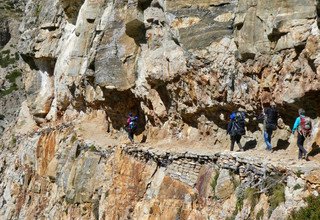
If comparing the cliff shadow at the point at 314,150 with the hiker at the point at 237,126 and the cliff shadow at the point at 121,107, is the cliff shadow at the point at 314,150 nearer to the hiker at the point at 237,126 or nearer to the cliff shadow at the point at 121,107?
the hiker at the point at 237,126

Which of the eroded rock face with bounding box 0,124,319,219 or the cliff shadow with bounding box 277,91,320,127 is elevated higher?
the cliff shadow with bounding box 277,91,320,127

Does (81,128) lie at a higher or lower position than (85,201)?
higher

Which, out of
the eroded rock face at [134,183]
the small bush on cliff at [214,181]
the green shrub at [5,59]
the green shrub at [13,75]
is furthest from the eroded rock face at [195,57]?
the green shrub at [5,59]

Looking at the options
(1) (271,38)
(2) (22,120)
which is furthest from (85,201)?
(2) (22,120)

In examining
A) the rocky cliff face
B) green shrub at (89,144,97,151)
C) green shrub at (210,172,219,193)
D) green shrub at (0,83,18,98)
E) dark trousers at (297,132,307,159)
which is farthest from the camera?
green shrub at (0,83,18,98)

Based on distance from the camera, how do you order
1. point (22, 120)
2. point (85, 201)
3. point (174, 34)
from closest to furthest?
1. point (174, 34)
2. point (85, 201)
3. point (22, 120)

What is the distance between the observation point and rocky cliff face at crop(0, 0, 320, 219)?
12836mm

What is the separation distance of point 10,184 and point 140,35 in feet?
50.6

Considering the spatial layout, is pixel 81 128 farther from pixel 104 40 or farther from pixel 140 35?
pixel 140 35

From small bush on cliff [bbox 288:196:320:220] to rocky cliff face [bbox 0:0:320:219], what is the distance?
315 millimetres

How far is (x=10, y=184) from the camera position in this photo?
3066cm

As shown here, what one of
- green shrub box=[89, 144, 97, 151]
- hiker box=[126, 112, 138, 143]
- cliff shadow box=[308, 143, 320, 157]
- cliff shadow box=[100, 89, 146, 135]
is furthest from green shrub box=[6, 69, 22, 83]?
cliff shadow box=[308, 143, 320, 157]

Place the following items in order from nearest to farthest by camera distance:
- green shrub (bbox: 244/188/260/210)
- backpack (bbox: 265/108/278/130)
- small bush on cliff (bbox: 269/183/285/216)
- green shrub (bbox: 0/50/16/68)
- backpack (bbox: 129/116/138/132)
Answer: small bush on cliff (bbox: 269/183/285/216) → green shrub (bbox: 244/188/260/210) → backpack (bbox: 265/108/278/130) → backpack (bbox: 129/116/138/132) → green shrub (bbox: 0/50/16/68)

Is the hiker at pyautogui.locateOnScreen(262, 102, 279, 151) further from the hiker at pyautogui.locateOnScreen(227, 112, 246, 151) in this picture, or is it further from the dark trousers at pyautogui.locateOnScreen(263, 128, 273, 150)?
the hiker at pyautogui.locateOnScreen(227, 112, 246, 151)
